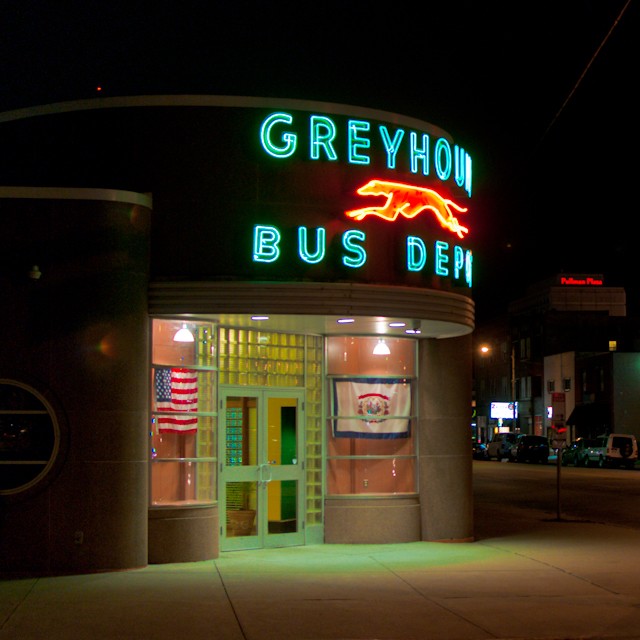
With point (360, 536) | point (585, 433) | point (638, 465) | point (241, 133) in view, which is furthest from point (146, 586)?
point (585, 433)

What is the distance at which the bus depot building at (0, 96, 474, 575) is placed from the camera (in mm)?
13500

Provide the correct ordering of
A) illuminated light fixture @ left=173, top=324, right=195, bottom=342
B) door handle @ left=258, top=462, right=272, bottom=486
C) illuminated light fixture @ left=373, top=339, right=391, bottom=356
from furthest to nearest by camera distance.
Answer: illuminated light fixture @ left=373, top=339, right=391, bottom=356 < door handle @ left=258, top=462, right=272, bottom=486 < illuminated light fixture @ left=173, top=324, right=195, bottom=342

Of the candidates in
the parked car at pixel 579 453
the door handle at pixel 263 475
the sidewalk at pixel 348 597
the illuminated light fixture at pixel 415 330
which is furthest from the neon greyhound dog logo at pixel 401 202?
the parked car at pixel 579 453

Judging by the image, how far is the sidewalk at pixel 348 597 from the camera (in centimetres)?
1006

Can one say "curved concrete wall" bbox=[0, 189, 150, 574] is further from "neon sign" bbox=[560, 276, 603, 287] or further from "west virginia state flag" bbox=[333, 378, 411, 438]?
"neon sign" bbox=[560, 276, 603, 287]

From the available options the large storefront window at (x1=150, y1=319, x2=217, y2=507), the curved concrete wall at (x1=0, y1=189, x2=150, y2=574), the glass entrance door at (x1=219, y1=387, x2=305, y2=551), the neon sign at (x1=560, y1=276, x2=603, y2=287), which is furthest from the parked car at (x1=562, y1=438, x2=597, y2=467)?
the curved concrete wall at (x1=0, y1=189, x2=150, y2=574)

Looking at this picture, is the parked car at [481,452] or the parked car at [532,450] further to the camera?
the parked car at [481,452]

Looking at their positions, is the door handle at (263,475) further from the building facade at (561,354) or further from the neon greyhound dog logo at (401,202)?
the building facade at (561,354)

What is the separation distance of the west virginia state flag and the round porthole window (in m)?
4.94

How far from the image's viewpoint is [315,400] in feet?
55.2

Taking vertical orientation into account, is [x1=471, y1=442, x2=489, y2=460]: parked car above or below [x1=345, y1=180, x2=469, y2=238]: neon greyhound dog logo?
below

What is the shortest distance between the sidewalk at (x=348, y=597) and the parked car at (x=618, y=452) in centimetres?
3740

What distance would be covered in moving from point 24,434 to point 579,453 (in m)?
46.2

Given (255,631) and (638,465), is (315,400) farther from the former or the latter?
(638,465)
